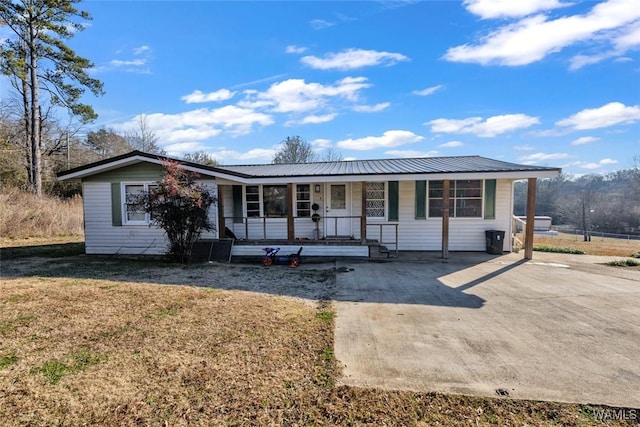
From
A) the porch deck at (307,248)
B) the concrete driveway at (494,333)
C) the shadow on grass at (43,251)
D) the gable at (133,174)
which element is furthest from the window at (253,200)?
the shadow on grass at (43,251)

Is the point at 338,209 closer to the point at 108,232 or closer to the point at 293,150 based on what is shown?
the point at 108,232

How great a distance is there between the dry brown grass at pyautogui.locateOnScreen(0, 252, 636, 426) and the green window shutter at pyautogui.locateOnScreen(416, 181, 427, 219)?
6242mm

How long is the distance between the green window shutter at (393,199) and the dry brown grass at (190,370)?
585cm

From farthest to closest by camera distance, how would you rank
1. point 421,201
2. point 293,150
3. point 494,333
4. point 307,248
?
point 293,150 < point 421,201 < point 307,248 < point 494,333

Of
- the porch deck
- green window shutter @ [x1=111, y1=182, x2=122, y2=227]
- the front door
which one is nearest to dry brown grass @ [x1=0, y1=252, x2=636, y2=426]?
the porch deck

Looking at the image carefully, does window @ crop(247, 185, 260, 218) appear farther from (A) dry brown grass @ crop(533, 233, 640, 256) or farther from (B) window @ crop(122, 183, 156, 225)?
(A) dry brown grass @ crop(533, 233, 640, 256)

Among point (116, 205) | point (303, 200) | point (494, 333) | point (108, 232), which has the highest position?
point (303, 200)

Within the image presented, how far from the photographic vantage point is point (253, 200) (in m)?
10.7

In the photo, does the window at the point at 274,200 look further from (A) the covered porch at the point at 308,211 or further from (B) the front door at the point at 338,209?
(B) the front door at the point at 338,209

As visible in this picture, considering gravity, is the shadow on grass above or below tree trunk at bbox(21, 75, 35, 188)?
below

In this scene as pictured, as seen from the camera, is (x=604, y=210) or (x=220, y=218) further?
(x=604, y=210)

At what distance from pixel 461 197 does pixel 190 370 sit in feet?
31.1

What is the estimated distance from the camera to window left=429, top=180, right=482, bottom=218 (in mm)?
10180

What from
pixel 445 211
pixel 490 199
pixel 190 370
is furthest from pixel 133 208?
pixel 490 199
